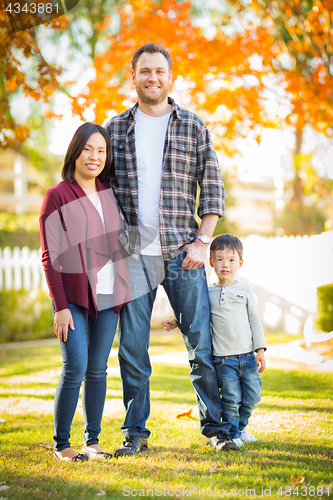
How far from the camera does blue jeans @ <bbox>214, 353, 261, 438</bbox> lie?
283cm

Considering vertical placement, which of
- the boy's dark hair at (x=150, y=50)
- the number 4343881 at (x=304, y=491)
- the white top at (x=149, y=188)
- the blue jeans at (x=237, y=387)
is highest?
the boy's dark hair at (x=150, y=50)

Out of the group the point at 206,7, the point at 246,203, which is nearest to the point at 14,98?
the point at 206,7

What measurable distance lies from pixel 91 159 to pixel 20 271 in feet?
19.2

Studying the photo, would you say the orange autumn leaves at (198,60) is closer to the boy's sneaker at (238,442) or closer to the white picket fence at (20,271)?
the white picket fence at (20,271)

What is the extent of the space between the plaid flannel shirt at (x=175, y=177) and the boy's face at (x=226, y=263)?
27 centimetres

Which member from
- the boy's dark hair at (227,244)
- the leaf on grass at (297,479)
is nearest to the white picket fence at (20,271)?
the boy's dark hair at (227,244)

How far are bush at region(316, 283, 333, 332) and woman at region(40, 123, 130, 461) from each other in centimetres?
451

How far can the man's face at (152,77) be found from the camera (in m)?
2.79

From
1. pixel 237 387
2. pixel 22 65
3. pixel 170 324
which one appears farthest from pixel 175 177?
pixel 22 65

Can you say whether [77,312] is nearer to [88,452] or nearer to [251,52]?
[88,452]

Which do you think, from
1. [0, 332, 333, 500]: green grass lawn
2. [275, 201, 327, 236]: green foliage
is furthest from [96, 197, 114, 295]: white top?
[275, 201, 327, 236]: green foliage

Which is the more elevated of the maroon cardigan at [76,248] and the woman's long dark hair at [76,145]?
the woman's long dark hair at [76,145]

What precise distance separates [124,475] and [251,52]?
6.57 metres

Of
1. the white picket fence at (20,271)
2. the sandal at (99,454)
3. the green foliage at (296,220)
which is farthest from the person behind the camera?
the green foliage at (296,220)
